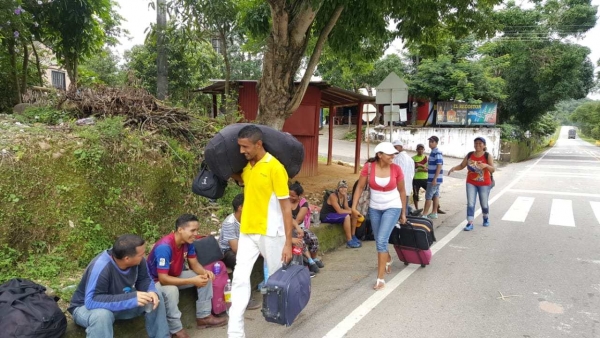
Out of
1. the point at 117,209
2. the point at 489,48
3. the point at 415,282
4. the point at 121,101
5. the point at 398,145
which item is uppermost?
the point at 489,48

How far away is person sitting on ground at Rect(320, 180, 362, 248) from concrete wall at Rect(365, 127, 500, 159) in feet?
58.3

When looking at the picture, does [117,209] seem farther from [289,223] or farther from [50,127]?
[289,223]

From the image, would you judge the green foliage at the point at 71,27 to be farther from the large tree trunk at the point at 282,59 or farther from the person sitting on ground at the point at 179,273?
the person sitting on ground at the point at 179,273

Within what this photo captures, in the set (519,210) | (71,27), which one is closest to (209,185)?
(71,27)

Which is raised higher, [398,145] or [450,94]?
[450,94]

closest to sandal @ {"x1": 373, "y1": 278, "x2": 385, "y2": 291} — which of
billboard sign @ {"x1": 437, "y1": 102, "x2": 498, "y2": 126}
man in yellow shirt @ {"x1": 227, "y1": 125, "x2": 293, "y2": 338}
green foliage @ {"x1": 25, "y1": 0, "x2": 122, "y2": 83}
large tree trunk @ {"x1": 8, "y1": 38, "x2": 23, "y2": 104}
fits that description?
man in yellow shirt @ {"x1": 227, "y1": 125, "x2": 293, "y2": 338}

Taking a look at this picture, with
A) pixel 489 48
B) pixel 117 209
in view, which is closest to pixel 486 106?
pixel 489 48

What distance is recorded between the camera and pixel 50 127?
206 inches

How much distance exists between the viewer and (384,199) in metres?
4.56

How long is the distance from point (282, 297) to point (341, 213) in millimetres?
3232

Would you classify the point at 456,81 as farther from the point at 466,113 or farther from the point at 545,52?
the point at 545,52

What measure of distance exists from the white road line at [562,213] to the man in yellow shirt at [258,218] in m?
6.90

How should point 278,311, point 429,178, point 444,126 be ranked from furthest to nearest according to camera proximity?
point 444,126 < point 429,178 < point 278,311

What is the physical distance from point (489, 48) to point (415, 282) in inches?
1044
